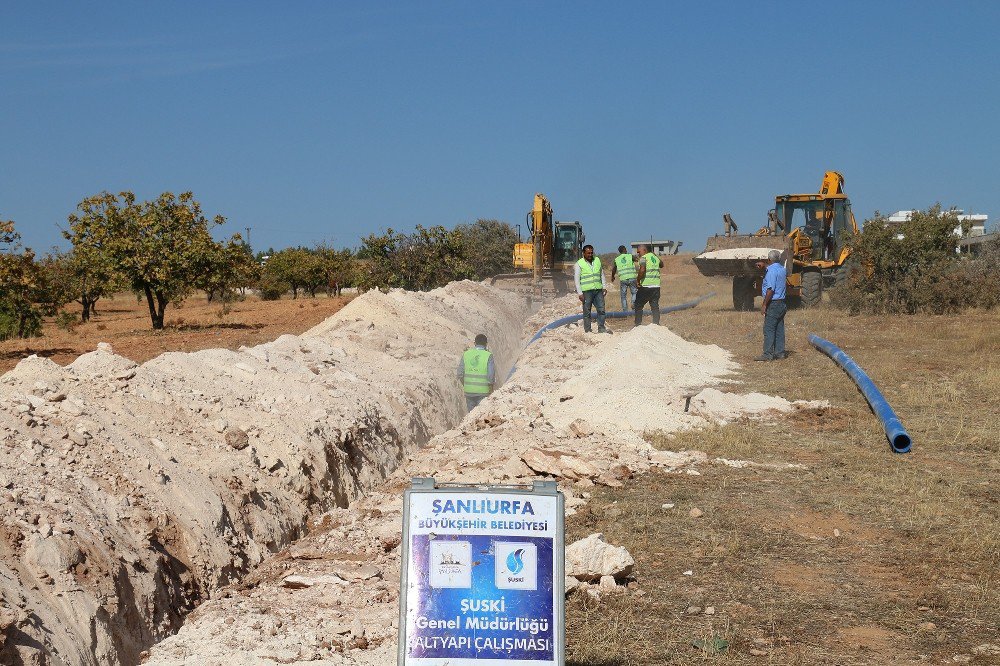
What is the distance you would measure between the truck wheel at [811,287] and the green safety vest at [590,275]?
9.15 meters

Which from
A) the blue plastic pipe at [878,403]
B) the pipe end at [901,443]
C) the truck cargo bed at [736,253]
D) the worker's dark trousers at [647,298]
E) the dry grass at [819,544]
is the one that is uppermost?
the truck cargo bed at [736,253]

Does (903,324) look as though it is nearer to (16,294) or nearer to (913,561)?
(913,561)

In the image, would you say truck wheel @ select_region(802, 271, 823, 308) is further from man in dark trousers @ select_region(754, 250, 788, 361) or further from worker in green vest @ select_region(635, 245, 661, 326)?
man in dark trousers @ select_region(754, 250, 788, 361)

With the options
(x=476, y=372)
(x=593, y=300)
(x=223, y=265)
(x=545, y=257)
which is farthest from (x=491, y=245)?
(x=476, y=372)

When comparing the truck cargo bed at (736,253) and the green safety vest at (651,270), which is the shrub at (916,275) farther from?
the green safety vest at (651,270)

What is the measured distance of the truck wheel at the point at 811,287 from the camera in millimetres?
24375

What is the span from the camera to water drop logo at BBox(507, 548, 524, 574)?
3750mm

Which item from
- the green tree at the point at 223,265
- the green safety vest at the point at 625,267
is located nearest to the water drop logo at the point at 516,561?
the green safety vest at the point at 625,267

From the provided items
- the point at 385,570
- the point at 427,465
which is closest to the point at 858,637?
the point at 385,570

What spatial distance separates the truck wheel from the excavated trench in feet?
47.7

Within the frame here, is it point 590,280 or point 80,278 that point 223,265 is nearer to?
point 80,278

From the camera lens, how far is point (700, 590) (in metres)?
5.80

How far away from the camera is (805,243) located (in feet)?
79.6

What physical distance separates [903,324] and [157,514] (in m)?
18.7
